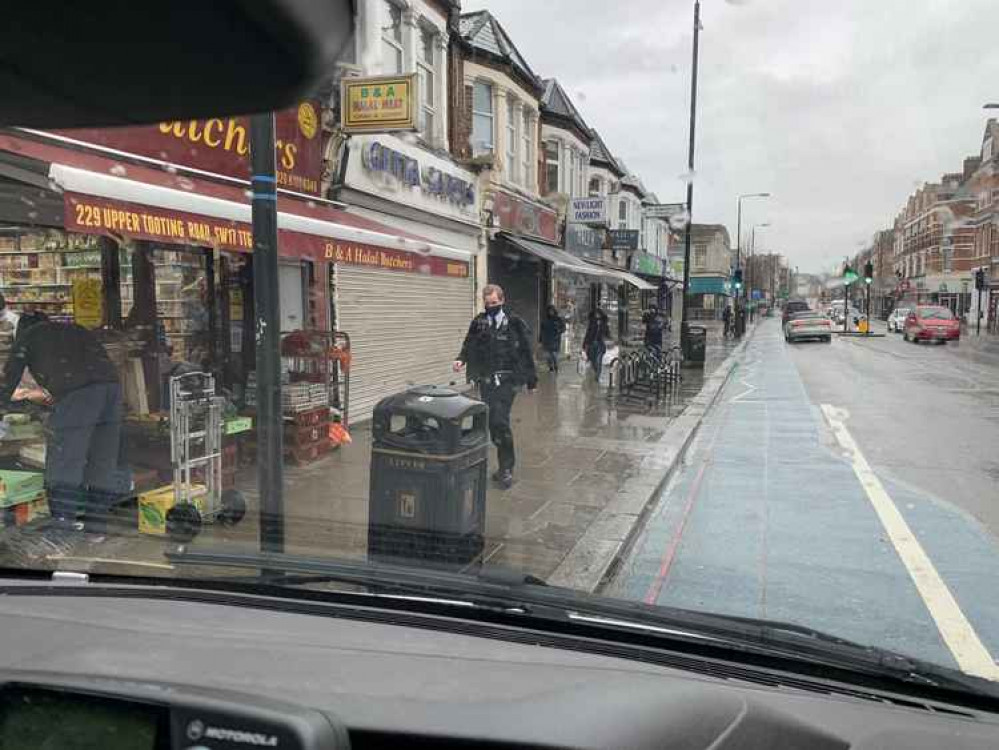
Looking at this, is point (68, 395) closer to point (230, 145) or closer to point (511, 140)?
point (230, 145)

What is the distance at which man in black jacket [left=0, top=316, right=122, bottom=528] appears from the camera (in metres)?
5.09

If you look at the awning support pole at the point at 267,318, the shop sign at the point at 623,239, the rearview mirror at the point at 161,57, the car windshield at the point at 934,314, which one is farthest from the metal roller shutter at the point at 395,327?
the car windshield at the point at 934,314

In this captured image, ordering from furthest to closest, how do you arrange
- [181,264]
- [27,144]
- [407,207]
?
[407,207] → [181,264] → [27,144]

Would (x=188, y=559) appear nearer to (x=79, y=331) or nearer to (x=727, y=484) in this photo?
(x=79, y=331)

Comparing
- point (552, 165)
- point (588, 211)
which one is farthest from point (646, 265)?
point (588, 211)

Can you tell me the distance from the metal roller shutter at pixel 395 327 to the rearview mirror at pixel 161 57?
7.84 meters

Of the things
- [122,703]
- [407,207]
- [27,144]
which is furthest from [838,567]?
[407,207]

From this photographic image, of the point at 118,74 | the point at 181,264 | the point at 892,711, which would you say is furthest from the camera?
the point at 181,264

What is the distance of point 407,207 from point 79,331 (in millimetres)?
7774

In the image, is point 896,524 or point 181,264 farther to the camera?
point 181,264

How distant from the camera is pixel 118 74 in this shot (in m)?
1.18

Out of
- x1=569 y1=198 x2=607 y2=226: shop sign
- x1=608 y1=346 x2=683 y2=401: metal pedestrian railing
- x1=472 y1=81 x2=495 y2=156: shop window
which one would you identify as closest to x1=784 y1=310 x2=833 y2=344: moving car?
x1=569 y1=198 x2=607 y2=226: shop sign

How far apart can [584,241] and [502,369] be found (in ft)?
56.7

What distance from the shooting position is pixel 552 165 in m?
22.2
